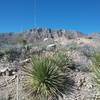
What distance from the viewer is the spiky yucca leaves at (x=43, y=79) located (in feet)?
32.5

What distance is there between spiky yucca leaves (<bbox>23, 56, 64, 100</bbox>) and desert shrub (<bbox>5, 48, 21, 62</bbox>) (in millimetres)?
3106

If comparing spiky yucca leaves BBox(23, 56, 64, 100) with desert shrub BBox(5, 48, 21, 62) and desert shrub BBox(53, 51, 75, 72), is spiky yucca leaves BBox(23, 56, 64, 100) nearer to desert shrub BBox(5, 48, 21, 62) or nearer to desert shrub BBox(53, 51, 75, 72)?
desert shrub BBox(53, 51, 75, 72)

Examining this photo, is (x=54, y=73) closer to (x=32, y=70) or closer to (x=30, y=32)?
(x=32, y=70)

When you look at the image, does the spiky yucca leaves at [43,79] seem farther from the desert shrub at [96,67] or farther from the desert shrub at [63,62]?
the desert shrub at [96,67]

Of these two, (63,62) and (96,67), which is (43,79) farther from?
(96,67)

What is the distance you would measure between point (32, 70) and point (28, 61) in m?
1.70

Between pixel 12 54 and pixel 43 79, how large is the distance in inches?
187

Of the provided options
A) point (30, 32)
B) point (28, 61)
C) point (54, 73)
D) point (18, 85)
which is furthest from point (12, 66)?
point (30, 32)

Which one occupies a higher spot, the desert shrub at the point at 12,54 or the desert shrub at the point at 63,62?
the desert shrub at the point at 12,54

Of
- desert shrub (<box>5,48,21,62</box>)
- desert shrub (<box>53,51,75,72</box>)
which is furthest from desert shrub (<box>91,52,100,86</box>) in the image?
desert shrub (<box>5,48,21,62</box>)

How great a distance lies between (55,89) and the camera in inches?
396

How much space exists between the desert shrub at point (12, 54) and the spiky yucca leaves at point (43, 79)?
311cm

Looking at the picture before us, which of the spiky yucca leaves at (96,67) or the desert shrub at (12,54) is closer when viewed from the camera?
the spiky yucca leaves at (96,67)

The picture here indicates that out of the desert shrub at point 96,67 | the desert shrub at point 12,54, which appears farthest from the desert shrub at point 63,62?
the desert shrub at point 12,54
